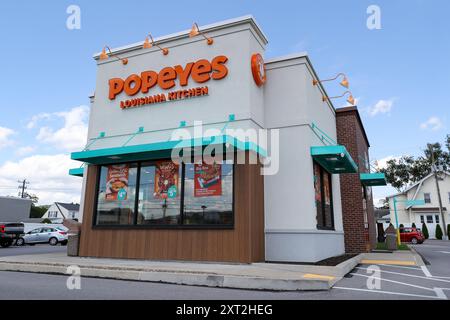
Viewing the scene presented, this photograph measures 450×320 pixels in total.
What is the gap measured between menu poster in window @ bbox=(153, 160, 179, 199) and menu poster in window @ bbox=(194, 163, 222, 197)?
2.37 feet

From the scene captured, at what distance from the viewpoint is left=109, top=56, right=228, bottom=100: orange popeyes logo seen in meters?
11.6

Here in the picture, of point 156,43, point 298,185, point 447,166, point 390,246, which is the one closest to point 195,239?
point 298,185

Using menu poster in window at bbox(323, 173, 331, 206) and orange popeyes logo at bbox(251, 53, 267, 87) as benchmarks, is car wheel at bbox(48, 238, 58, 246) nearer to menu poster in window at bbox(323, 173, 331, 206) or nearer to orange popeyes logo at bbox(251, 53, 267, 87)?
menu poster in window at bbox(323, 173, 331, 206)

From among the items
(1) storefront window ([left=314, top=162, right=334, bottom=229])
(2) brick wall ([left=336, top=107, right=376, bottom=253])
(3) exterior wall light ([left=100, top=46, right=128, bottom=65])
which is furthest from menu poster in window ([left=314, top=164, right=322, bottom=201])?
(3) exterior wall light ([left=100, top=46, right=128, bottom=65])

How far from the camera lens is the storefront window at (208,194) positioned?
1019 cm

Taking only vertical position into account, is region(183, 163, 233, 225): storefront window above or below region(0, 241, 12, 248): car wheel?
above

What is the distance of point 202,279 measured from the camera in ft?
24.7

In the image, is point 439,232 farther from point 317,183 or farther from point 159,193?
point 159,193

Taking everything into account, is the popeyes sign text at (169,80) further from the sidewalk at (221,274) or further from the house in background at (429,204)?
the house in background at (429,204)

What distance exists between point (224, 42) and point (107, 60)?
5.06 metres

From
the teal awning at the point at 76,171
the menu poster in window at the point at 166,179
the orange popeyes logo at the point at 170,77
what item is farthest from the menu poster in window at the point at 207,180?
the teal awning at the point at 76,171

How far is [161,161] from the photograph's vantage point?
37.6 feet
